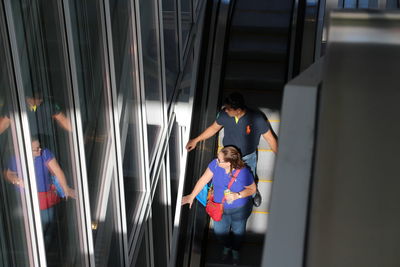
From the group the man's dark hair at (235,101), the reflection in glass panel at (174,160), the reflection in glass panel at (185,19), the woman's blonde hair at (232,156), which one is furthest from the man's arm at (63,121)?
the reflection in glass panel at (185,19)

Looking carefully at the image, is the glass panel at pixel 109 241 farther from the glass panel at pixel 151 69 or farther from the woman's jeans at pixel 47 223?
the glass panel at pixel 151 69

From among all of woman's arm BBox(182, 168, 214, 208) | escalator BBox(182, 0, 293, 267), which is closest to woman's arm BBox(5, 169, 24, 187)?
woman's arm BBox(182, 168, 214, 208)

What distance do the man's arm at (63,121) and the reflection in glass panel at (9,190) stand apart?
694 mm

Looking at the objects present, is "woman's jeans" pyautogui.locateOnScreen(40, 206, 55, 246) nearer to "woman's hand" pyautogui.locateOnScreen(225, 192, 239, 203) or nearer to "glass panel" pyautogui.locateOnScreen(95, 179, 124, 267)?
"glass panel" pyautogui.locateOnScreen(95, 179, 124, 267)

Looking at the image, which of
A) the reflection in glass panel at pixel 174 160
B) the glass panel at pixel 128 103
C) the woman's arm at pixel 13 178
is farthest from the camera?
the reflection in glass panel at pixel 174 160

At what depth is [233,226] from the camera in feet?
22.3

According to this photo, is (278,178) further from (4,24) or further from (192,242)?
(192,242)

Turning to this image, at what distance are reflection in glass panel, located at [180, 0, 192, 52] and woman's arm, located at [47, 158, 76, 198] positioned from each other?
7095mm

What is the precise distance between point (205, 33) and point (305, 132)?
7413 millimetres

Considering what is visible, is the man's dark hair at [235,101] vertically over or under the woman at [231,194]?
over

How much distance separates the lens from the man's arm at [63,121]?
13.8 feet

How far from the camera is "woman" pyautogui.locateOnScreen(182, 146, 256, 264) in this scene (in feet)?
19.6

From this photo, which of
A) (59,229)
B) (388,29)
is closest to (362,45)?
(388,29)

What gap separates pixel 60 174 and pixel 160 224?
527 cm
